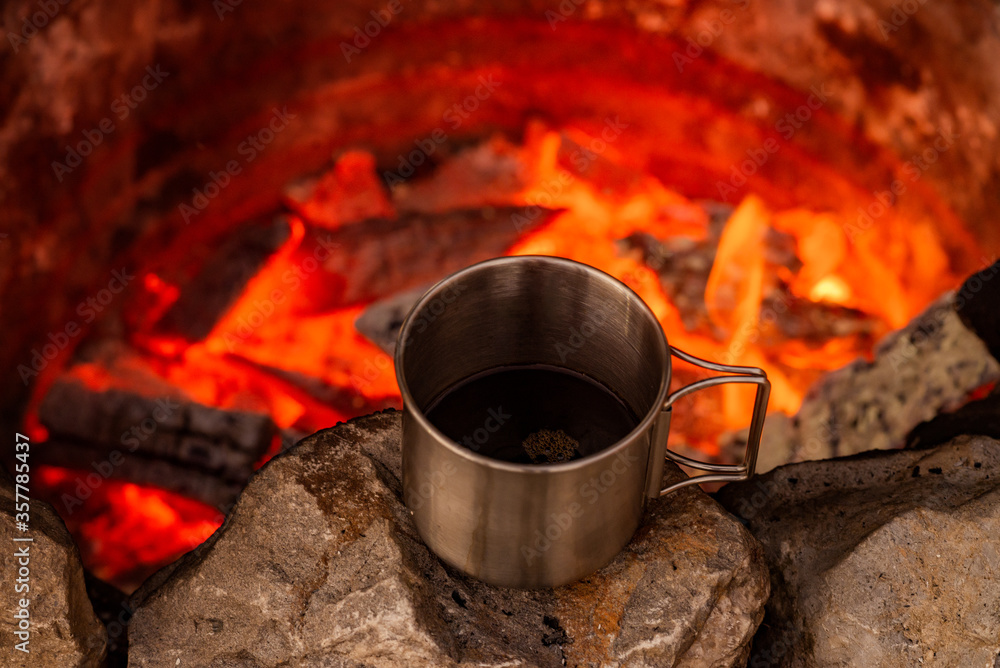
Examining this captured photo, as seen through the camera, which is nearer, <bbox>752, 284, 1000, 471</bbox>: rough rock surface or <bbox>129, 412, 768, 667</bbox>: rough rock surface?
<bbox>129, 412, 768, 667</bbox>: rough rock surface

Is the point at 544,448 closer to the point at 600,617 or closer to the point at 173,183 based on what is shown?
the point at 600,617

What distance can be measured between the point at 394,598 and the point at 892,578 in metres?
0.89

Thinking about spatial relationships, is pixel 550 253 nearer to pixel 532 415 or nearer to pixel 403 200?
pixel 403 200

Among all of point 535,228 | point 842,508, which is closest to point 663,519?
point 842,508
